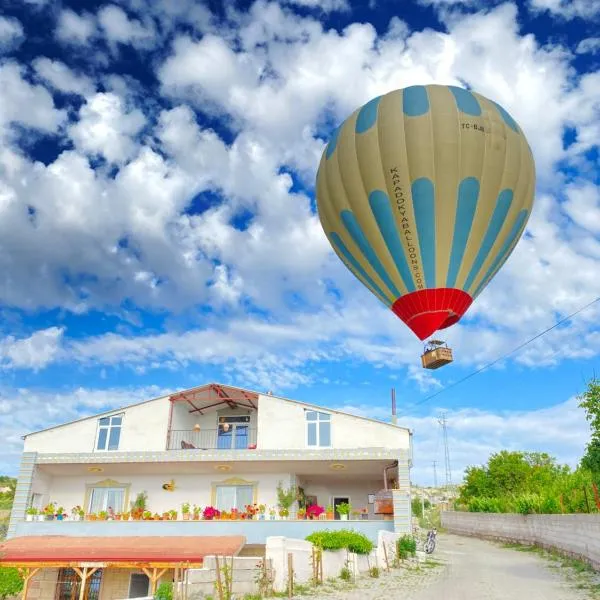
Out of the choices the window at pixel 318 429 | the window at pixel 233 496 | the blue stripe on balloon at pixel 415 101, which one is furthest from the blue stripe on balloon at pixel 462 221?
the window at pixel 233 496

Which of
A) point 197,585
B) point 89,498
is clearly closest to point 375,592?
point 197,585

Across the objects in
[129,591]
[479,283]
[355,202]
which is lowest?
[129,591]

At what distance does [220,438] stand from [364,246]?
567 inches

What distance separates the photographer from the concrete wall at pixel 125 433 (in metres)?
24.6

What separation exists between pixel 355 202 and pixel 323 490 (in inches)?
627

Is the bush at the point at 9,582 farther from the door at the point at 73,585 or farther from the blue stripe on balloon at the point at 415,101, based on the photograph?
the blue stripe on balloon at the point at 415,101

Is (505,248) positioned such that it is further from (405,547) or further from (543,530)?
(543,530)

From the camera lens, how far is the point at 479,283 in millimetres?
15906

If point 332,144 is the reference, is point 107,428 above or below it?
below

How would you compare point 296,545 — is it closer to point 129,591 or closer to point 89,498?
point 129,591

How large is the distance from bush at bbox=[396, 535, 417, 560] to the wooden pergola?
570cm

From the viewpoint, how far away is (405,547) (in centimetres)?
2108

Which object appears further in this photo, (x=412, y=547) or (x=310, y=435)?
(x=310, y=435)

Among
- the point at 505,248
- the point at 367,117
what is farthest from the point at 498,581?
the point at 367,117
